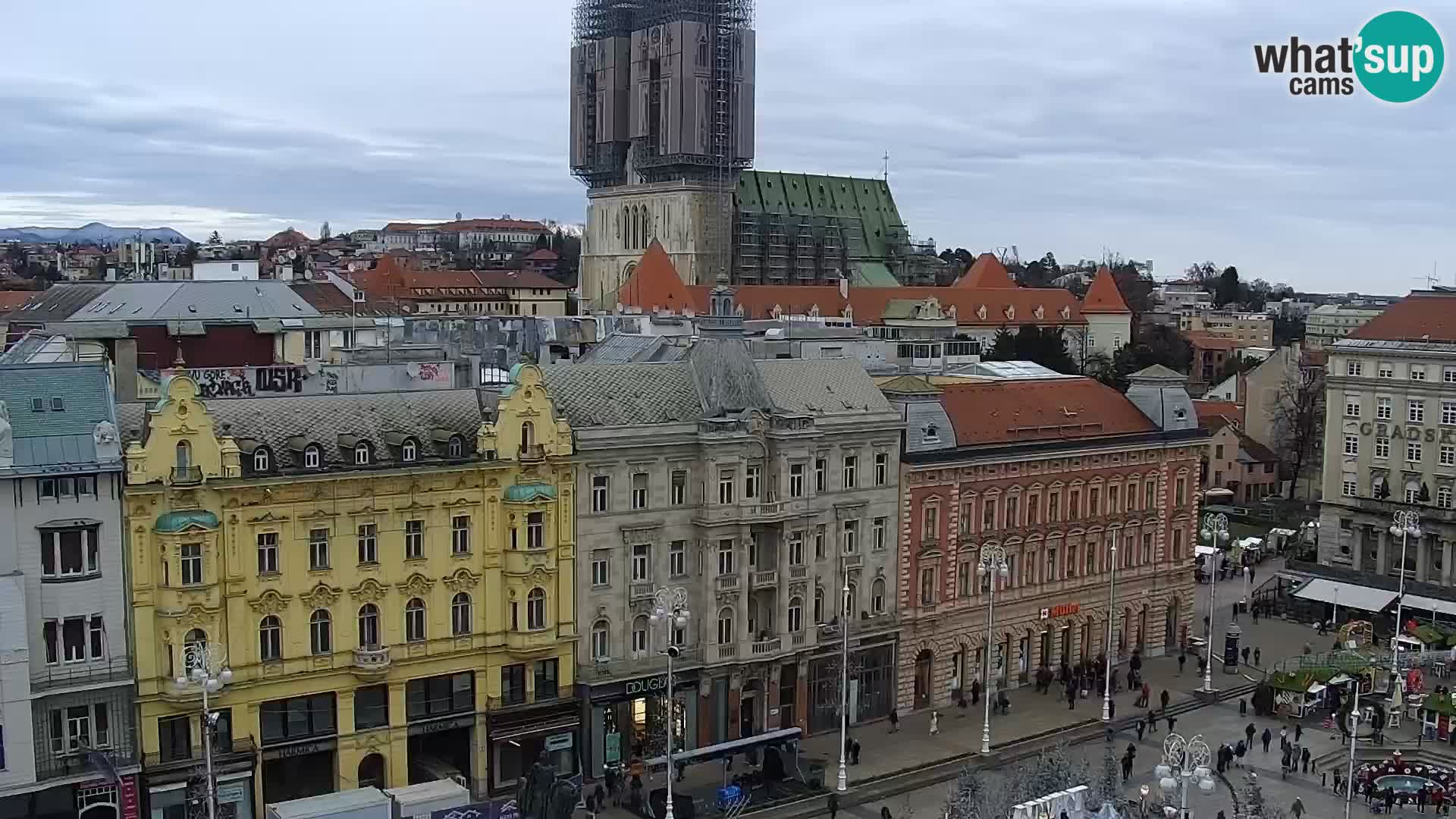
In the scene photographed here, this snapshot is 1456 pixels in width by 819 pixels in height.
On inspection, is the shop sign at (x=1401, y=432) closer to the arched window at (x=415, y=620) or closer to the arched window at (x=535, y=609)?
the arched window at (x=535, y=609)

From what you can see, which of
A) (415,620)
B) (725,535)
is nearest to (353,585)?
(415,620)

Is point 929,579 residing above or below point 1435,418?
below

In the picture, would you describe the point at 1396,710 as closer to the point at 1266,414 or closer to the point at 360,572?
the point at 360,572

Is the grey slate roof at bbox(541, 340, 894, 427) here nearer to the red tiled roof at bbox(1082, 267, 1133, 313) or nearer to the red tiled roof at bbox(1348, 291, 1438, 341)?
the red tiled roof at bbox(1348, 291, 1438, 341)

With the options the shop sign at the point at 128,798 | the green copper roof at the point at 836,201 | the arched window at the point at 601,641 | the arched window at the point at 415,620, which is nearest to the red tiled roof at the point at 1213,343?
the green copper roof at the point at 836,201

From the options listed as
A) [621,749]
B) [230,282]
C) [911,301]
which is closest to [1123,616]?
[621,749]
